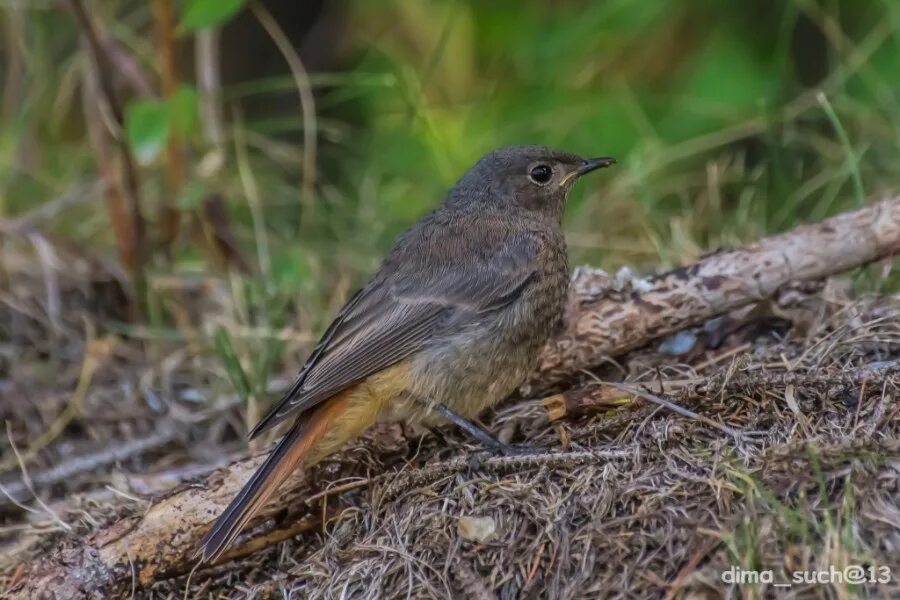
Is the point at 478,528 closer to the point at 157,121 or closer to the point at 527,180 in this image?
the point at 527,180

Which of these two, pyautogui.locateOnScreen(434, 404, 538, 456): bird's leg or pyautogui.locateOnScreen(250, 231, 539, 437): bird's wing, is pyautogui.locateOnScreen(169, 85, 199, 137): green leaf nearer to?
pyautogui.locateOnScreen(250, 231, 539, 437): bird's wing

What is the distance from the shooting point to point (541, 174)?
14.6 ft

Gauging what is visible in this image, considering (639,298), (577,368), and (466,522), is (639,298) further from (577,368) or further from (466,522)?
(466,522)

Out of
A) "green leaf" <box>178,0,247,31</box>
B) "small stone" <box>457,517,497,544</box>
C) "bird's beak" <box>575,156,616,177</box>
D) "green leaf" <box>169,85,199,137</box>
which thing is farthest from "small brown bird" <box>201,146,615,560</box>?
"green leaf" <box>178,0,247,31</box>

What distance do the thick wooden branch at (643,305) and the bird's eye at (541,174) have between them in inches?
20.3

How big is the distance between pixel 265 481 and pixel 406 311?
34.5 inches

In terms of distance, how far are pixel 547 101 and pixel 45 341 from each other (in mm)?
3195

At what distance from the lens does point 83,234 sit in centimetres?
600

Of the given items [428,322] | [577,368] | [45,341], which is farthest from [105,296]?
[577,368]

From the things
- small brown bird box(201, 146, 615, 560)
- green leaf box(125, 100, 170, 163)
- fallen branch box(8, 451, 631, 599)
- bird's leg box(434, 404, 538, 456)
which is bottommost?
fallen branch box(8, 451, 631, 599)

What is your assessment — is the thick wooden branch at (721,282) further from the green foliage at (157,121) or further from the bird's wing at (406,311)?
the green foliage at (157,121)

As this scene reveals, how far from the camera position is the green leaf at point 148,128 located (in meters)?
4.39

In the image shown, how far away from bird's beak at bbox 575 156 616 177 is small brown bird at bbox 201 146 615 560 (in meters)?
0.31

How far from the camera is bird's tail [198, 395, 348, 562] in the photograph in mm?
A: 3215
